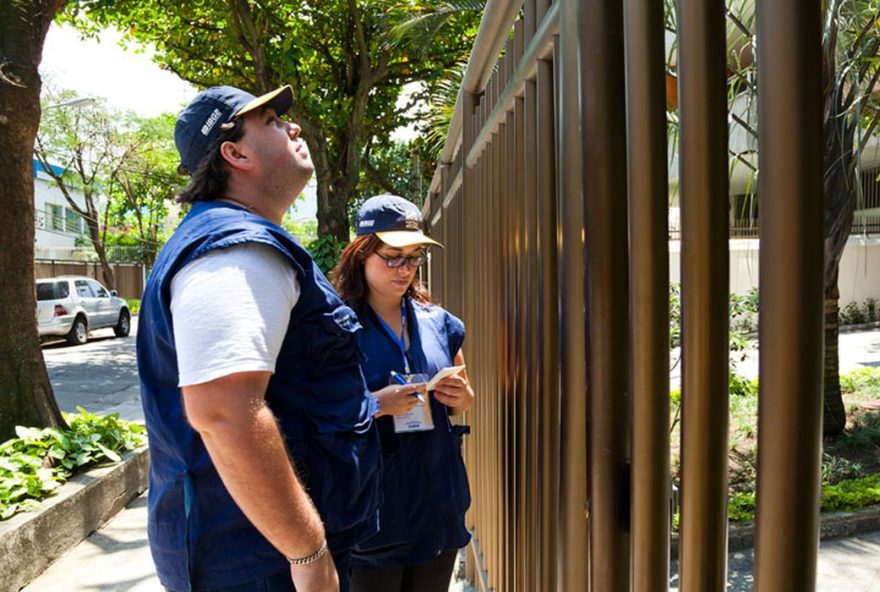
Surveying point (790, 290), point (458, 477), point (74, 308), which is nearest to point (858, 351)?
point (458, 477)

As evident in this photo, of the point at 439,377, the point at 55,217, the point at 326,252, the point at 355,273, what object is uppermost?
the point at 55,217

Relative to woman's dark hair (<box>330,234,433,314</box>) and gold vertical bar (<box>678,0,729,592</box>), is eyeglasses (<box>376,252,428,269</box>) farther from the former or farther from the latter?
gold vertical bar (<box>678,0,729,592</box>)

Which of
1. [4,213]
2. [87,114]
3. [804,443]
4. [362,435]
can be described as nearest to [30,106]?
[4,213]

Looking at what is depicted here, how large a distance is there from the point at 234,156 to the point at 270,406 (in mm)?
596

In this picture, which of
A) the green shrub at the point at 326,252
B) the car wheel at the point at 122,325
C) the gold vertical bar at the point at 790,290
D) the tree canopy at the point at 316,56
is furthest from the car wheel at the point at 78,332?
the gold vertical bar at the point at 790,290

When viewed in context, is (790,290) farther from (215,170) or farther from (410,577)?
(410,577)

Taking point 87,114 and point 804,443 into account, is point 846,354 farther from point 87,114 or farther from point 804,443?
point 87,114

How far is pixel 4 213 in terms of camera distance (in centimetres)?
595

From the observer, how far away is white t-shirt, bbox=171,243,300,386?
1.44 metres

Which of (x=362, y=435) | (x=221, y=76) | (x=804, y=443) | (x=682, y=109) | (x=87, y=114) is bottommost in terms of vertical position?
(x=362, y=435)

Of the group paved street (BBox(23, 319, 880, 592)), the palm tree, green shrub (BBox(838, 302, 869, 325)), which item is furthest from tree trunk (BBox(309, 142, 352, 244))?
green shrub (BBox(838, 302, 869, 325))

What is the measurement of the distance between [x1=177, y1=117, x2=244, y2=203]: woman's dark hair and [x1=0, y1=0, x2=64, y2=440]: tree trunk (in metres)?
5.03

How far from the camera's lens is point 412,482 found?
247cm

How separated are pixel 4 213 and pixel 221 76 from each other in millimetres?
9740
